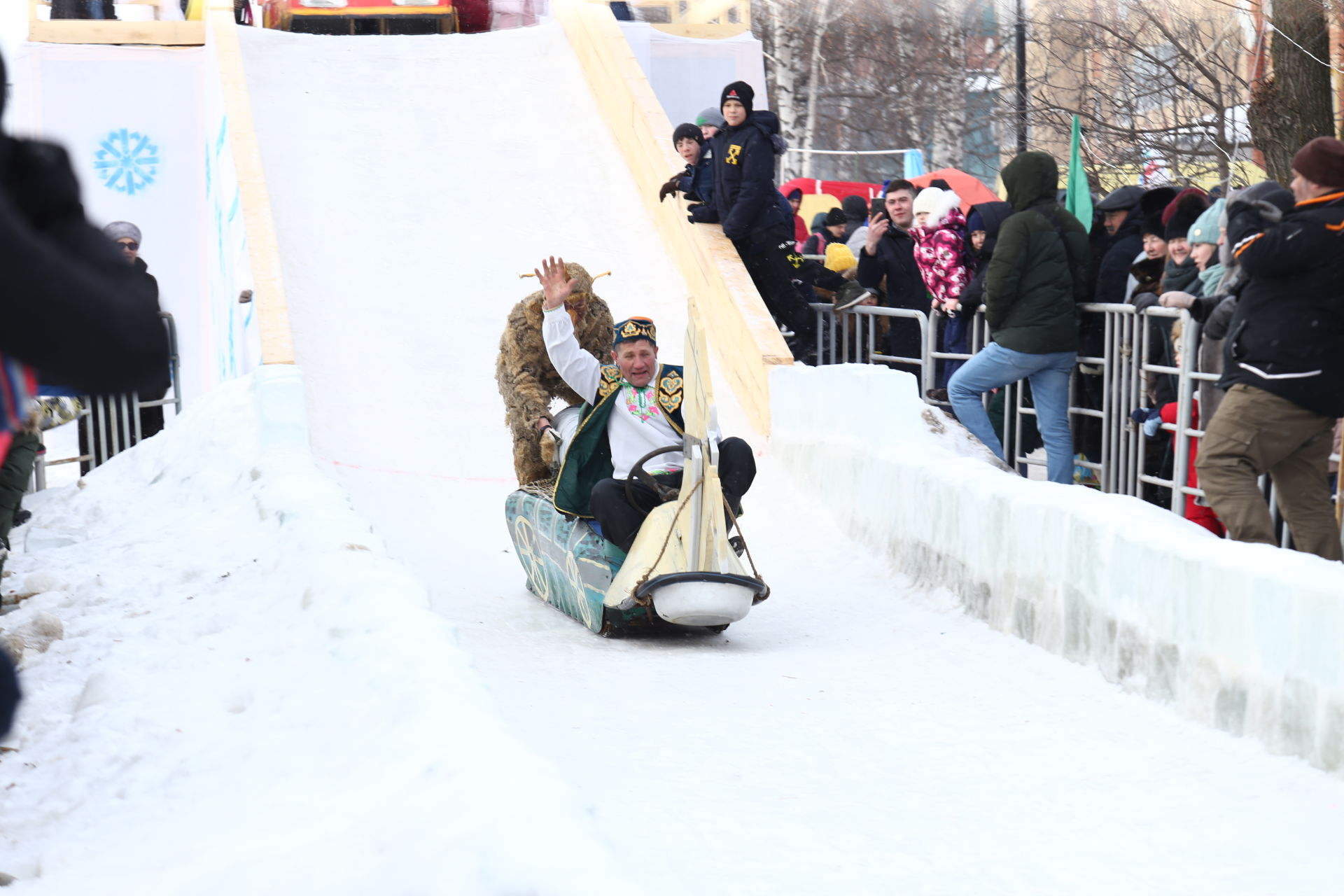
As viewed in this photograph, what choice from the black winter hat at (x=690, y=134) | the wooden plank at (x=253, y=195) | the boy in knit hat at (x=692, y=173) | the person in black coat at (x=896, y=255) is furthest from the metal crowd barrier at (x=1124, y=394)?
the wooden plank at (x=253, y=195)

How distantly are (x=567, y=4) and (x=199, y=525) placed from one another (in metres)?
9.58

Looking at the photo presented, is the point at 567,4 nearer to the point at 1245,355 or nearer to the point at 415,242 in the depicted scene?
the point at 415,242

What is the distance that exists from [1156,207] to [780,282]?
3.11 meters

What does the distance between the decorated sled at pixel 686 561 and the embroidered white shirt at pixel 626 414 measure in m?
0.17

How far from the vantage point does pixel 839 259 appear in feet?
32.0

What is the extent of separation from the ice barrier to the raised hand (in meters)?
1.67

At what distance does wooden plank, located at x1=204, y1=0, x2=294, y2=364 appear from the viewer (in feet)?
28.9

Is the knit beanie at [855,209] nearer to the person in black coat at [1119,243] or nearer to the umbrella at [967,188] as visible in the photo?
the umbrella at [967,188]

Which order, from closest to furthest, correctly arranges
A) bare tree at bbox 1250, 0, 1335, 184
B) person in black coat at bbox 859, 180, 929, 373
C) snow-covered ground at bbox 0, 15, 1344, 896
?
snow-covered ground at bbox 0, 15, 1344, 896 → person in black coat at bbox 859, 180, 929, 373 → bare tree at bbox 1250, 0, 1335, 184

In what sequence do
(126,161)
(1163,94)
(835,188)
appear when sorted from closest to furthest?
(126,161) → (1163,94) → (835,188)

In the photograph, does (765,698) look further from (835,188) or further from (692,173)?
(835,188)

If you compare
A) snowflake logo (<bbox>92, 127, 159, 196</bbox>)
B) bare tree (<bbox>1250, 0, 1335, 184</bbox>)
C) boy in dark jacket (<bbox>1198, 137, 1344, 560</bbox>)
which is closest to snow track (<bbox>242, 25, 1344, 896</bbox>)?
boy in dark jacket (<bbox>1198, 137, 1344, 560</bbox>)

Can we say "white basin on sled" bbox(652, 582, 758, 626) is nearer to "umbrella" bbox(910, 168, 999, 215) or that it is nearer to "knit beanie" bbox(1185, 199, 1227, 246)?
"knit beanie" bbox(1185, 199, 1227, 246)

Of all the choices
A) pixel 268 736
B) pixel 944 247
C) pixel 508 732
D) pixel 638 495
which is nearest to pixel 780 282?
pixel 944 247
